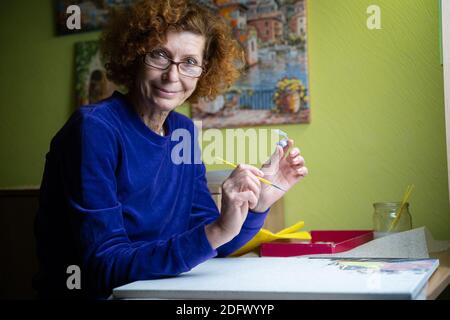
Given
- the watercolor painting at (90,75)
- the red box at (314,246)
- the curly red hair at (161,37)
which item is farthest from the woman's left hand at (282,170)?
the watercolor painting at (90,75)

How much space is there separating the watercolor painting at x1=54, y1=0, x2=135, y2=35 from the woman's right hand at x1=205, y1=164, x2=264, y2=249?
1.20 metres

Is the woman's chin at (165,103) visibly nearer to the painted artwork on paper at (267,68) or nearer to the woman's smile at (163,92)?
the woman's smile at (163,92)

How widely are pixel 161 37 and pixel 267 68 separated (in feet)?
2.29

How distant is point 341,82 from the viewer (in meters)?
1.66

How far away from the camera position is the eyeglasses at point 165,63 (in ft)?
3.55

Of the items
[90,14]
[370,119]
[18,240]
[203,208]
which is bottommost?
[18,240]

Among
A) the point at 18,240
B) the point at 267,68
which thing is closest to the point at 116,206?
the point at 18,240

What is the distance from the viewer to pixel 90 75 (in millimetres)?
1961

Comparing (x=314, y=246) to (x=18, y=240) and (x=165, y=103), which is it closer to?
(x=165, y=103)

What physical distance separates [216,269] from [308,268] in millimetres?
143

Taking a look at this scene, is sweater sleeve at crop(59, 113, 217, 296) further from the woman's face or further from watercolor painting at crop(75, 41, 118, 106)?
watercolor painting at crop(75, 41, 118, 106)

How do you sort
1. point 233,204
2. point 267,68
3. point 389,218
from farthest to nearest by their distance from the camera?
point 267,68
point 389,218
point 233,204

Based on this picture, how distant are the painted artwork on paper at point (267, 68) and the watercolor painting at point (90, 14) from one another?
0.33 m

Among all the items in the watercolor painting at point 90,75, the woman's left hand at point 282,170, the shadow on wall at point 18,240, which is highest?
the watercolor painting at point 90,75
